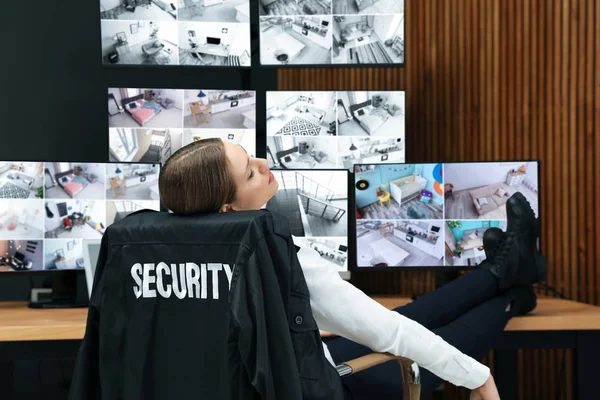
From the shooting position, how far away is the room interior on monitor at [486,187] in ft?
9.34

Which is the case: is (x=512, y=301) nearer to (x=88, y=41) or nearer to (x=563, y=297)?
(x=563, y=297)

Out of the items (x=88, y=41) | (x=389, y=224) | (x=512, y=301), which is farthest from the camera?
(x=88, y=41)

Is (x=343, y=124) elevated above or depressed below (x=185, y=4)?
below

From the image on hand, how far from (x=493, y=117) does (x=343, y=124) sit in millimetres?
763

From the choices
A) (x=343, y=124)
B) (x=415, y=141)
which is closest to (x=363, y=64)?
(x=343, y=124)

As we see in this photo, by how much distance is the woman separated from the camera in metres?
1.58

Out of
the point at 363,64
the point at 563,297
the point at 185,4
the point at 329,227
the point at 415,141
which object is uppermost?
the point at 185,4

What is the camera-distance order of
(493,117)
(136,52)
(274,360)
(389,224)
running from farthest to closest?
(493,117) < (136,52) < (389,224) < (274,360)

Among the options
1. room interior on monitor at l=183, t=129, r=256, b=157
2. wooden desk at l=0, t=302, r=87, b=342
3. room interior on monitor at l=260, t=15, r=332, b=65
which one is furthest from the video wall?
wooden desk at l=0, t=302, r=87, b=342

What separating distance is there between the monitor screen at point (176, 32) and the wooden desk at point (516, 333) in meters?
1.13

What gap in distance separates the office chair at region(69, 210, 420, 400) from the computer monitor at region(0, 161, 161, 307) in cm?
128

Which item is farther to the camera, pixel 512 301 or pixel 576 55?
pixel 576 55

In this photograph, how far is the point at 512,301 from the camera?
2.41 m

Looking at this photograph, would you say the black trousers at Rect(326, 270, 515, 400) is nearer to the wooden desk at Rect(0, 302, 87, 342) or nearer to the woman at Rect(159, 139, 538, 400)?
the woman at Rect(159, 139, 538, 400)
